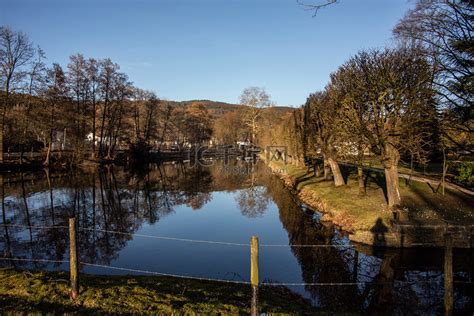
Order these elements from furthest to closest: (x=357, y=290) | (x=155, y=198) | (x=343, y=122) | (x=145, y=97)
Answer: (x=145, y=97)
(x=155, y=198)
(x=343, y=122)
(x=357, y=290)

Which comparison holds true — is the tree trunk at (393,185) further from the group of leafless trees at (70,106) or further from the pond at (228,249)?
the group of leafless trees at (70,106)

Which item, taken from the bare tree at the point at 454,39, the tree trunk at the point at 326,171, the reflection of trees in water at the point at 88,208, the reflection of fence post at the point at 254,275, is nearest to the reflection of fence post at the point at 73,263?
the reflection of fence post at the point at 254,275

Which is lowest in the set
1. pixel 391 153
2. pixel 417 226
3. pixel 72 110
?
pixel 417 226

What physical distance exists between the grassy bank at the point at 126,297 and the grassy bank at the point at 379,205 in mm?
9661

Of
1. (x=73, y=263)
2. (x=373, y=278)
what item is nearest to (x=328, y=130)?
(x=373, y=278)

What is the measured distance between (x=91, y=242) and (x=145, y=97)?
57309 mm

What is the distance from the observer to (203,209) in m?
26.8

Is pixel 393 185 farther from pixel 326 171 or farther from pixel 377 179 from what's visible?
pixel 326 171

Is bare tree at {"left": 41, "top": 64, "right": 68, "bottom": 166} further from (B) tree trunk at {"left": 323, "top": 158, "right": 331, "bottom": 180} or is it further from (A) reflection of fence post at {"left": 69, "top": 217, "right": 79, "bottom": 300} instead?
(A) reflection of fence post at {"left": 69, "top": 217, "right": 79, "bottom": 300}

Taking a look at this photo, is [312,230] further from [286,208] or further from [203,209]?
[203,209]

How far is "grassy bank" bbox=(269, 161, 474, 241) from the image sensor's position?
57.8 ft

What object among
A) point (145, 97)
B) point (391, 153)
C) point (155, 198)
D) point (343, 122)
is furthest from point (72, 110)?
point (391, 153)

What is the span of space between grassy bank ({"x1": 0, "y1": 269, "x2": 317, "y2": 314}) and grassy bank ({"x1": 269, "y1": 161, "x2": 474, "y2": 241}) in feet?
31.7

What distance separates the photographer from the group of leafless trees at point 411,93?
12.6 m
